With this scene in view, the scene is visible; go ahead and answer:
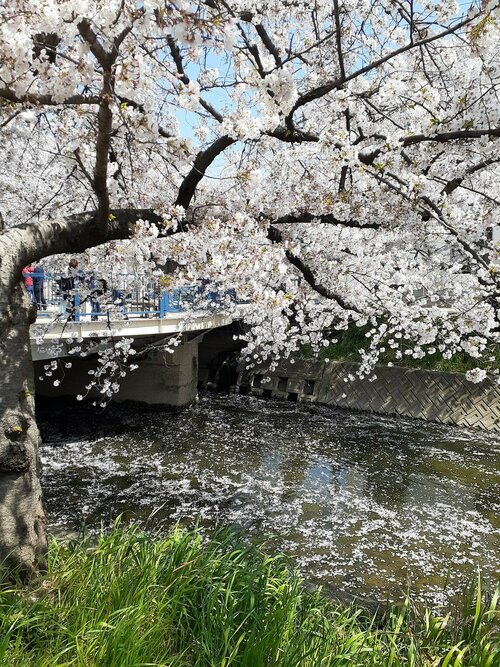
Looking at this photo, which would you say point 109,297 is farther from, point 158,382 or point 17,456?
point 158,382

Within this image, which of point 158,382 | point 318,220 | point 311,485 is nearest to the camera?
point 318,220

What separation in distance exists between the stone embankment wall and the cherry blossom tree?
6196 mm

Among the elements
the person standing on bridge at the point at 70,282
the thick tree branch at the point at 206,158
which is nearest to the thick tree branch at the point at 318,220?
the thick tree branch at the point at 206,158

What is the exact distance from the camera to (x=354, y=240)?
10867mm

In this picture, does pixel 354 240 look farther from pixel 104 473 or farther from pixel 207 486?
pixel 104 473

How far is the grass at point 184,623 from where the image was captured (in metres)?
2.65

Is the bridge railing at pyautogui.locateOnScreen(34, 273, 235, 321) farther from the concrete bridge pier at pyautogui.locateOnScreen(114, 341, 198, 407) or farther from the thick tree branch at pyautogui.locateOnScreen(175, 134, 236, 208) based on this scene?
the concrete bridge pier at pyautogui.locateOnScreen(114, 341, 198, 407)

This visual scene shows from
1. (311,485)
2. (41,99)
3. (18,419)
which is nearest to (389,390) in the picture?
(311,485)

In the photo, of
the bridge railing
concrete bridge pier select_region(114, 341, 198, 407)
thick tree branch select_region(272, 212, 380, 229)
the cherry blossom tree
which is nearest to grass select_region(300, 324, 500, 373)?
concrete bridge pier select_region(114, 341, 198, 407)

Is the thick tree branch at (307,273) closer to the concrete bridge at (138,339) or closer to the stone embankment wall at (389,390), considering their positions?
the concrete bridge at (138,339)

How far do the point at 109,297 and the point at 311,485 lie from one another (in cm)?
537

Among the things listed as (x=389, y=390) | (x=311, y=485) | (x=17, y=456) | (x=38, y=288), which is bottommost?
(x=311, y=485)

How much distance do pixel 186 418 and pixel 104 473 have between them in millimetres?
4920

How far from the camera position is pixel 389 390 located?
16.5m
